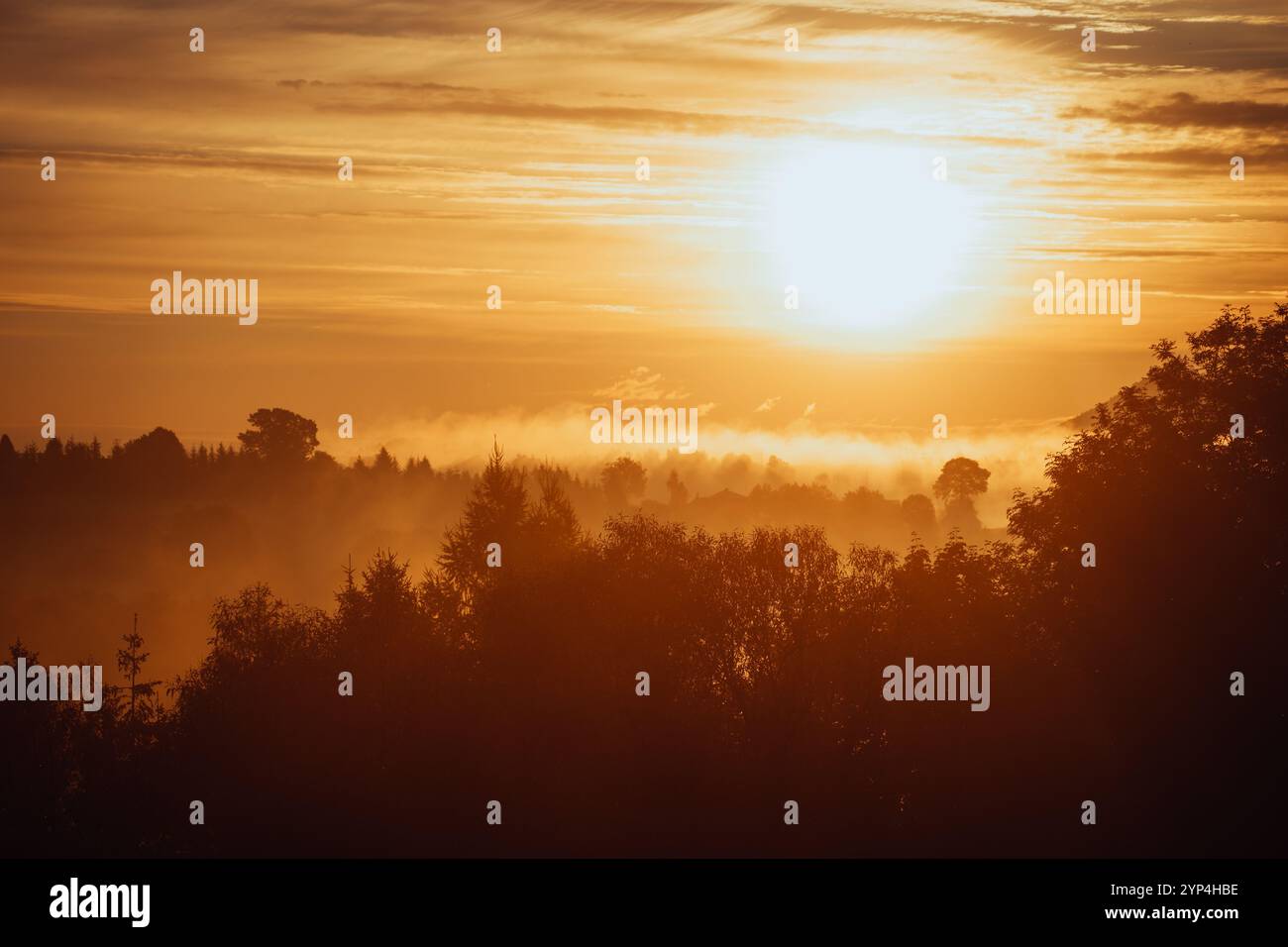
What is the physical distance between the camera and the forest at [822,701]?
48625 mm

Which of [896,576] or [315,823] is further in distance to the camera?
[896,576]

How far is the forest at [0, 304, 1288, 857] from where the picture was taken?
48.6 meters

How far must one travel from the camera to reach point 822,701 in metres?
54.3

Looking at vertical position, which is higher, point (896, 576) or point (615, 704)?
point (896, 576)

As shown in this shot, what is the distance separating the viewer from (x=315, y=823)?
54281 millimetres
